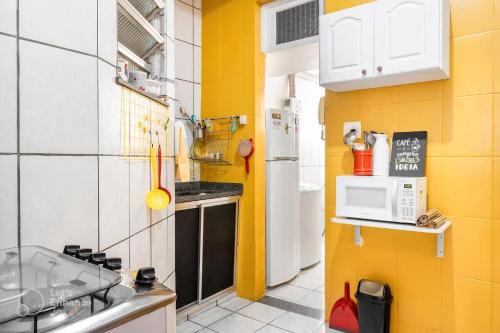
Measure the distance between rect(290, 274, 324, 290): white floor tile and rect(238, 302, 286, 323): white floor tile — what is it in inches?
21.6

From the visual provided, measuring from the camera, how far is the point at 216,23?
124 inches

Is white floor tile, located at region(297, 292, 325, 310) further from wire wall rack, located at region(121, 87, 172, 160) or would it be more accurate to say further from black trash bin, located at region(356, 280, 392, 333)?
wire wall rack, located at region(121, 87, 172, 160)

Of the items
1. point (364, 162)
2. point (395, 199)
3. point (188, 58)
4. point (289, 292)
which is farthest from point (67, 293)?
point (188, 58)

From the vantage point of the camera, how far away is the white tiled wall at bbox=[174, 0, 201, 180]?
3.05m

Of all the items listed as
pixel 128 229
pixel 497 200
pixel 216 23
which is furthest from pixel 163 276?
pixel 216 23

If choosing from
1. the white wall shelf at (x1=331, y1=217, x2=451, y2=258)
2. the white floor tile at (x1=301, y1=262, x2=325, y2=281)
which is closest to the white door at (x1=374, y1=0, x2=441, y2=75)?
the white wall shelf at (x1=331, y1=217, x2=451, y2=258)

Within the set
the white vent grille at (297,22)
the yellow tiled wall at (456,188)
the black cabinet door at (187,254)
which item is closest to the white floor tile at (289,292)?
the black cabinet door at (187,254)

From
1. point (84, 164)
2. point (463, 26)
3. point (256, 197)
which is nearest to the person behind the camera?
point (84, 164)

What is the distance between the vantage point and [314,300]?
2.86m

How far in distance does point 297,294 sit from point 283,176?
3.47ft

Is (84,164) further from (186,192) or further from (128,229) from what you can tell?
(186,192)

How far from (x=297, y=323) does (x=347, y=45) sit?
1.93 meters

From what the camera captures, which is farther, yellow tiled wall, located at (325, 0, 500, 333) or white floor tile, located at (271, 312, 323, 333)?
white floor tile, located at (271, 312, 323, 333)

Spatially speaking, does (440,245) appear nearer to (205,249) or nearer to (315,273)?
(205,249)
